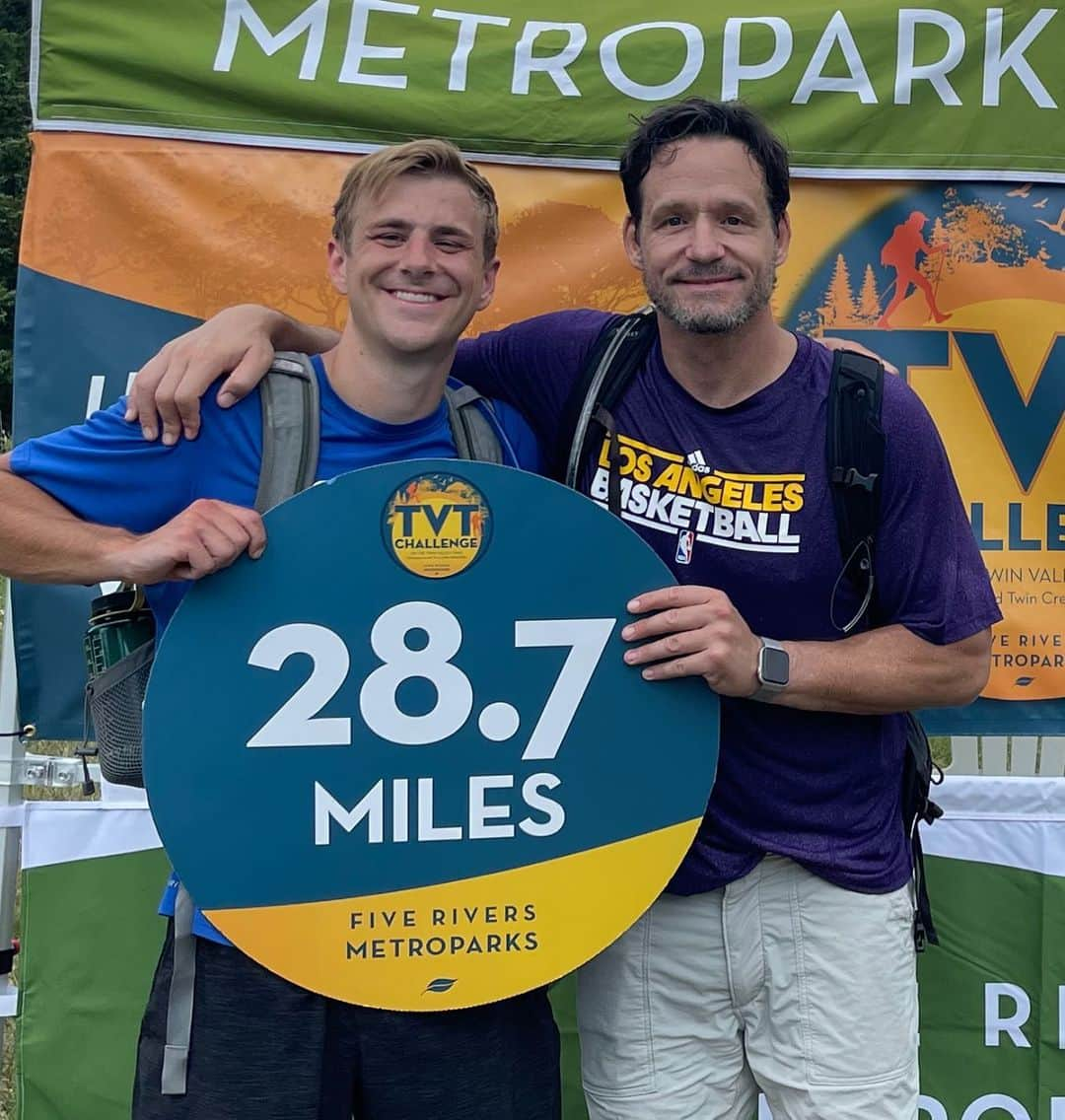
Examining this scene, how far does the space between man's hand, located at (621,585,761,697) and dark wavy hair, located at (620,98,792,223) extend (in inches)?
26.2

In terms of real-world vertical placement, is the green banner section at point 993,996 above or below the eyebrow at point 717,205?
below

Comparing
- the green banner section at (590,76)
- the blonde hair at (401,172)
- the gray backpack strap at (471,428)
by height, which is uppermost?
the green banner section at (590,76)

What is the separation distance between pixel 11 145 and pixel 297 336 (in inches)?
744

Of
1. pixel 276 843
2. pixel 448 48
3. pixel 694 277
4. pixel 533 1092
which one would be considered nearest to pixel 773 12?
pixel 448 48

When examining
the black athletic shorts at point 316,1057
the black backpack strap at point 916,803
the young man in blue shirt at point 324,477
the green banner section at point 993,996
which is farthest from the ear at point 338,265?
the green banner section at point 993,996

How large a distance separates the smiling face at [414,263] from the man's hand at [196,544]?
365 mm

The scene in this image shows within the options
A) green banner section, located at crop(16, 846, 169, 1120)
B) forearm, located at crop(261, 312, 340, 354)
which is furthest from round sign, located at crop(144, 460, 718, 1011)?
green banner section, located at crop(16, 846, 169, 1120)

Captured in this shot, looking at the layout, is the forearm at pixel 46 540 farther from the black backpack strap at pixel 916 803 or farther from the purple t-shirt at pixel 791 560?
the black backpack strap at pixel 916 803

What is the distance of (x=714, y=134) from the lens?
5.99ft

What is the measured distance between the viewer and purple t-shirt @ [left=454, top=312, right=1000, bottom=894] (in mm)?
1782

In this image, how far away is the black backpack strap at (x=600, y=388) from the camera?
1.90 metres

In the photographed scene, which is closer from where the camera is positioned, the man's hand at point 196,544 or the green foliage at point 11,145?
the man's hand at point 196,544

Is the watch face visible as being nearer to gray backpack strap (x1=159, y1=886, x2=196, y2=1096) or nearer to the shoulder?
the shoulder

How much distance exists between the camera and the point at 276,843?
1.61m
